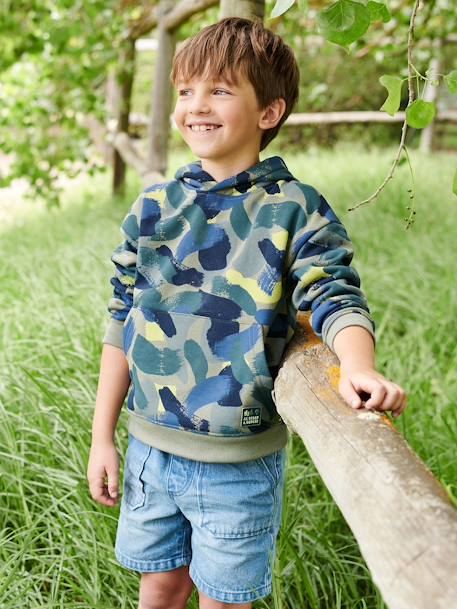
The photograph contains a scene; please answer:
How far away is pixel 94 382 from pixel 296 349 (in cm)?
127

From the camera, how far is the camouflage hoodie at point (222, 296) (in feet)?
4.26

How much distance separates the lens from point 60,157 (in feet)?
17.3

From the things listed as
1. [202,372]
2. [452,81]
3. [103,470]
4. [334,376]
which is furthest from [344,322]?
[103,470]

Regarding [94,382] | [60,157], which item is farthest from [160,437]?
[60,157]

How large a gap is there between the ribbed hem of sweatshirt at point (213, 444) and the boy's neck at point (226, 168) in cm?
47

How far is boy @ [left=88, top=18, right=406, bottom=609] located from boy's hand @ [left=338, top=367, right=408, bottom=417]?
0.23 meters

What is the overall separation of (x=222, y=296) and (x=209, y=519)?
1.28 feet

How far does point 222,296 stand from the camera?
134 centimetres

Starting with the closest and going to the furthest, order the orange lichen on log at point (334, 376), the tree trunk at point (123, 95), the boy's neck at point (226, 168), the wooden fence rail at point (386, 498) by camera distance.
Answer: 1. the wooden fence rail at point (386, 498)
2. the orange lichen on log at point (334, 376)
3. the boy's neck at point (226, 168)
4. the tree trunk at point (123, 95)

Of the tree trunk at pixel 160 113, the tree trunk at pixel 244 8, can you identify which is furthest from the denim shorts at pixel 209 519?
the tree trunk at pixel 160 113

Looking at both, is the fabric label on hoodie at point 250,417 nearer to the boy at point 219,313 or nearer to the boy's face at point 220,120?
the boy at point 219,313

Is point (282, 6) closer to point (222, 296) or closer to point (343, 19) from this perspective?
point (343, 19)

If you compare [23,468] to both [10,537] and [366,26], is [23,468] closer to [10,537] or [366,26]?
[10,537]

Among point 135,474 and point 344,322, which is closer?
point 344,322
